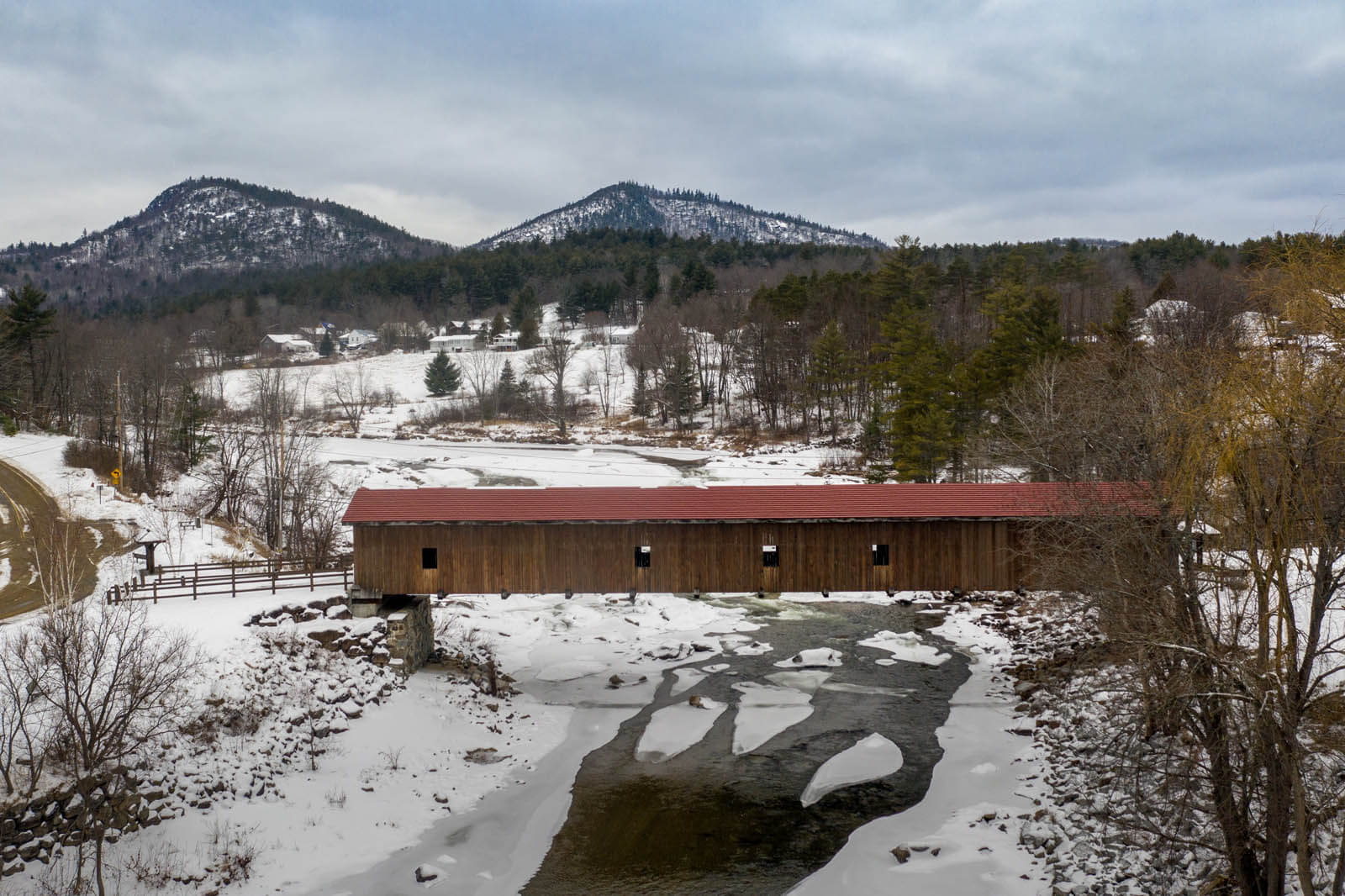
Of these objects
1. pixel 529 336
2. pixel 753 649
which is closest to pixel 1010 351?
pixel 753 649

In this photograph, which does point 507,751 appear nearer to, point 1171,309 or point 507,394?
point 1171,309

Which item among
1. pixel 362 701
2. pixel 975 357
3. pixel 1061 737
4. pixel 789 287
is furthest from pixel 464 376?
pixel 1061 737

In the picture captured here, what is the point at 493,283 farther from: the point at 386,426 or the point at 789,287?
the point at 789,287

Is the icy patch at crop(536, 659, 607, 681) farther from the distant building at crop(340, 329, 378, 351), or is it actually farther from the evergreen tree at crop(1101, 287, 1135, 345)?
the distant building at crop(340, 329, 378, 351)

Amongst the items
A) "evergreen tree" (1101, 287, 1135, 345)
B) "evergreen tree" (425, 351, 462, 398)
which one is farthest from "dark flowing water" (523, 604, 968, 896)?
"evergreen tree" (425, 351, 462, 398)

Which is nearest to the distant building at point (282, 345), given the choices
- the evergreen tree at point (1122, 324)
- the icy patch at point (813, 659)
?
the evergreen tree at point (1122, 324)

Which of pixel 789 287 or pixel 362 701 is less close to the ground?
pixel 789 287

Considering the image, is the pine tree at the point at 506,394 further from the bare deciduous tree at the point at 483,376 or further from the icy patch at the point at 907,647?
the icy patch at the point at 907,647
